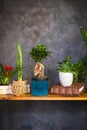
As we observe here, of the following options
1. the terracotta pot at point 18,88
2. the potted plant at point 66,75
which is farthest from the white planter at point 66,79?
the terracotta pot at point 18,88

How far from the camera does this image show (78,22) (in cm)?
→ 226

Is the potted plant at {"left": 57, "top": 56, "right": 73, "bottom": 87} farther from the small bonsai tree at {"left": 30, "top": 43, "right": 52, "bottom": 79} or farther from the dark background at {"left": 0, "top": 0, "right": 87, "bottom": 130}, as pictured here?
the dark background at {"left": 0, "top": 0, "right": 87, "bottom": 130}

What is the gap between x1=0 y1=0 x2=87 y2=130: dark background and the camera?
2.27 m

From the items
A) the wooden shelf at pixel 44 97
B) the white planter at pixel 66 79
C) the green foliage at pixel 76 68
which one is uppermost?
the green foliage at pixel 76 68

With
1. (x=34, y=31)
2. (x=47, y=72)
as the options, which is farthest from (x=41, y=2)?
(x=47, y=72)

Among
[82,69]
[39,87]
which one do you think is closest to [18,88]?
[39,87]

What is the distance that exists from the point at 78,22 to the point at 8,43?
680mm

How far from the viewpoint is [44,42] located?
7.47 feet

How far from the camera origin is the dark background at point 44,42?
227cm

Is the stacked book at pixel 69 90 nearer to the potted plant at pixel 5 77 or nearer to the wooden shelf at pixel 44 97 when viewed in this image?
the wooden shelf at pixel 44 97

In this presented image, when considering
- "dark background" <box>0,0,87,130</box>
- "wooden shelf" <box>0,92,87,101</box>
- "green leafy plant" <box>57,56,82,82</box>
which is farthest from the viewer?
"dark background" <box>0,0,87,130</box>

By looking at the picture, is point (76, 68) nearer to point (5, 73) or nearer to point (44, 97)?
point (44, 97)

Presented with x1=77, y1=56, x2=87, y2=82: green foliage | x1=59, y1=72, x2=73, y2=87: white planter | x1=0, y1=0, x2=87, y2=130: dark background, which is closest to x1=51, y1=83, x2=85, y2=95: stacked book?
x1=59, y1=72, x2=73, y2=87: white planter

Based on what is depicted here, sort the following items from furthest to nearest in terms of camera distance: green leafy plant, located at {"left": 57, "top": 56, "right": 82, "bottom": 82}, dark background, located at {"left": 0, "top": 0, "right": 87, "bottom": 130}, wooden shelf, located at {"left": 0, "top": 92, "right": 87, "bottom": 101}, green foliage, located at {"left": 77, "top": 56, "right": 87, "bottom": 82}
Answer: dark background, located at {"left": 0, "top": 0, "right": 87, "bottom": 130}
green foliage, located at {"left": 77, "top": 56, "right": 87, "bottom": 82}
green leafy plant, located at {"left": 57, "top": 56, "right": 82, "bottom": 82}
wooden shelf, located at {"left": 0, "top": 92, "right": 87, "bottom": 101}
